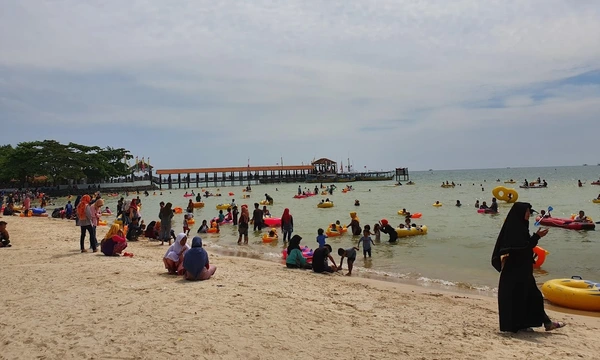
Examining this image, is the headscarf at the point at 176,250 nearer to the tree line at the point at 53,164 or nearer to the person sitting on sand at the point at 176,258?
the person sitting on sand at the point at 176,258

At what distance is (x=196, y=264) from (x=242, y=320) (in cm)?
237

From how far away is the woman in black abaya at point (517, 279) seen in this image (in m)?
4.69

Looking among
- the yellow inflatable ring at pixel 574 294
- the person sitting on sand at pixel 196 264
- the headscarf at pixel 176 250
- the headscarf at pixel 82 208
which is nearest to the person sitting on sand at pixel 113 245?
the headscarf at pixel 82 208

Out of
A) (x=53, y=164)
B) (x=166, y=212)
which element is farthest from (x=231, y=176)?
(x=166, y=212)

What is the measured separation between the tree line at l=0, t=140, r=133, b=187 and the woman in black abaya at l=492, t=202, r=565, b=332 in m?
53.9

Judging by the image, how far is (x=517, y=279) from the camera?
4.79 metres

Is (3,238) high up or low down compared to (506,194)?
down

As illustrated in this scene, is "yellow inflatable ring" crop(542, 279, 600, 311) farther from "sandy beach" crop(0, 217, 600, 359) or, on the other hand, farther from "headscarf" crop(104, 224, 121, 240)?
"headscarf" crop(104, 224, 121, 240)

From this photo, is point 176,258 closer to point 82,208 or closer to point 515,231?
point 82,208

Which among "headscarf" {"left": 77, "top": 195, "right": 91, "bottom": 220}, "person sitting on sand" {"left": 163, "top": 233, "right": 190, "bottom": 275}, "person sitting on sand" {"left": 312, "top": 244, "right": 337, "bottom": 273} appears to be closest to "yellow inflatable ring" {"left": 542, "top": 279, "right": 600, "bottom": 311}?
"person sitting on sand" {"left": 312, "top": 244, "right": 337, "bottom": 273}

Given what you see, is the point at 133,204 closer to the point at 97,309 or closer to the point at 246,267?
the point at 246,267

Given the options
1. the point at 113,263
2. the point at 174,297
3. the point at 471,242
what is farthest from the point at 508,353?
the point at 471,242

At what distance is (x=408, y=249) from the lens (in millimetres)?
13398

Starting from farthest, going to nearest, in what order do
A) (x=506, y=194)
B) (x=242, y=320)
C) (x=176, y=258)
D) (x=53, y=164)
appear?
(x=53, y=164)
(x=176, y=258)
(x=506, y=194)
(x=242, y=320)
